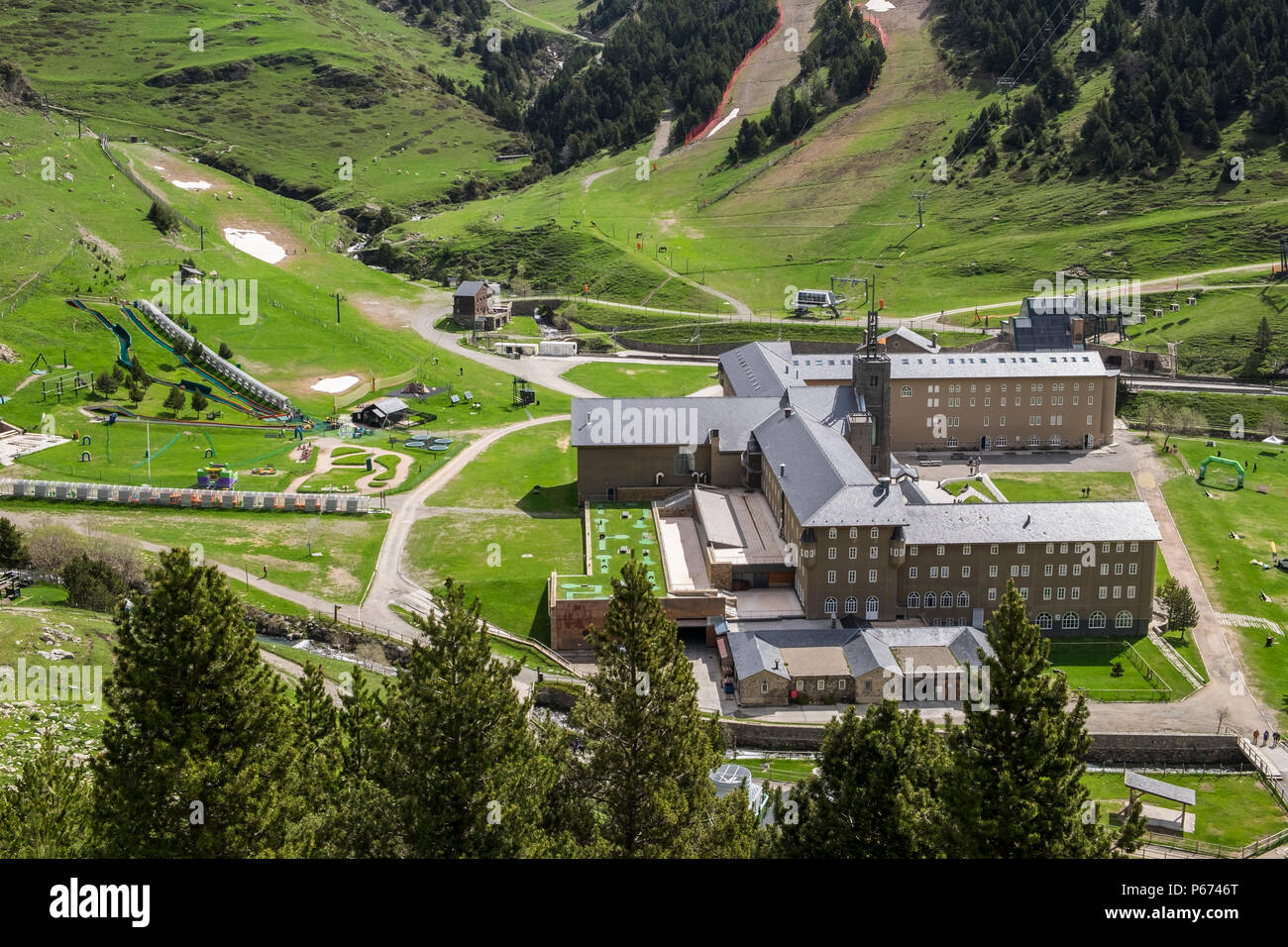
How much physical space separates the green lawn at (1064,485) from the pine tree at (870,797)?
70918 millimetres

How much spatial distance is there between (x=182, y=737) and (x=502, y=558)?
57375mm

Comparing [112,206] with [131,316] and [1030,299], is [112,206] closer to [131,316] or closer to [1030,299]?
[131,316]

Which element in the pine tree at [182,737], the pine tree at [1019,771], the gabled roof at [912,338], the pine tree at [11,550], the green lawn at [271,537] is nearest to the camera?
the pine tree at [1019,771]

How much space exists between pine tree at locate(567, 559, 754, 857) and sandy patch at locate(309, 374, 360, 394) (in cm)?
9393

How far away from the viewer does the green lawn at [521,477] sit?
10056 centimetres

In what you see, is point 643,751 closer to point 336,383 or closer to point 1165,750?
point 1165,750

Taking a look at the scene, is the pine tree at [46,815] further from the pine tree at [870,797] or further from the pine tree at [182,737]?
the pine tree at [870,797]

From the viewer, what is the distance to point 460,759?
32.3 meters

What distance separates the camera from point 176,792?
32.0 meters

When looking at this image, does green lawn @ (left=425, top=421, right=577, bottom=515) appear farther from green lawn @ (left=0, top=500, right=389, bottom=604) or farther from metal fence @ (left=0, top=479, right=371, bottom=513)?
green lawn @ (left=0, top=500, right=389, bottom=604)

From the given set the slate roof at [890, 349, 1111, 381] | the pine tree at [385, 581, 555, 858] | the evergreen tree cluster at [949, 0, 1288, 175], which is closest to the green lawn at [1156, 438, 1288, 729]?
the slate roof at [890, 349, 1111, 381]

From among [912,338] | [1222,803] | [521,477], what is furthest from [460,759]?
[912,338]

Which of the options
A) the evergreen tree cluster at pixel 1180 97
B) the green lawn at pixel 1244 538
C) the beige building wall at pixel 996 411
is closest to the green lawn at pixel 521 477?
the beige building wall at pixel 996 411
